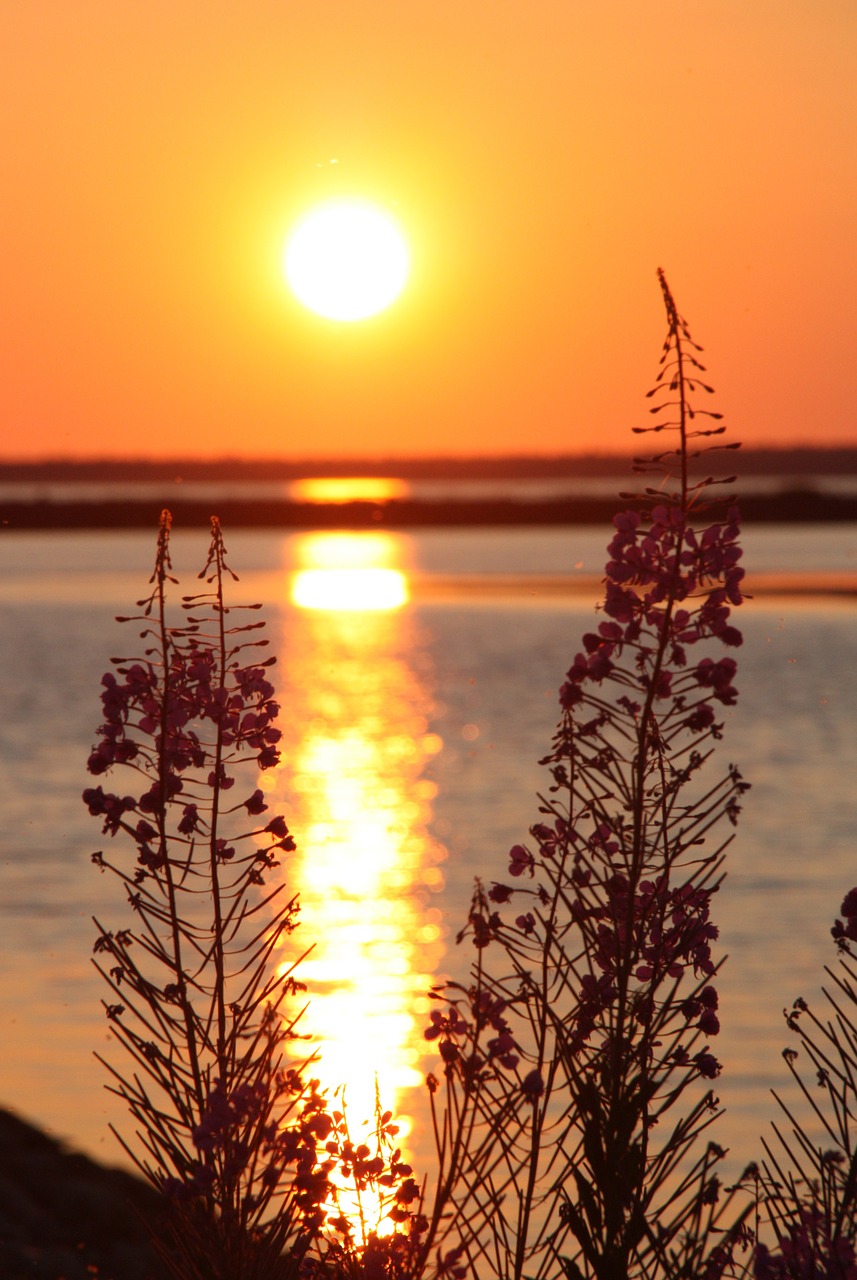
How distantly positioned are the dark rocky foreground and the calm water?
590 millimetres

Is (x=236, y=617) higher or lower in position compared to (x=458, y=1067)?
higher

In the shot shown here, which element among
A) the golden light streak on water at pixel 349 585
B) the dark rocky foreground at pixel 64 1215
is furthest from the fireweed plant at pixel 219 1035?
the golden light streak on water at pixel 349 585

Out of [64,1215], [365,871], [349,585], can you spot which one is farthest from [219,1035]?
[349,585]

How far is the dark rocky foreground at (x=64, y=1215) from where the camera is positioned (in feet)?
32.7

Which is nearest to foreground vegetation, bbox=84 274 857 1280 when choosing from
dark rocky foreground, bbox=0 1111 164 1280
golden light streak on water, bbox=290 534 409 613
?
dark rocky foreground, bbox=0 1111 164 1280

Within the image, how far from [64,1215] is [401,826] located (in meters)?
17.2

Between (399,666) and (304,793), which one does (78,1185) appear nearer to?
(304,793)

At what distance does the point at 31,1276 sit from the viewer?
9500mm

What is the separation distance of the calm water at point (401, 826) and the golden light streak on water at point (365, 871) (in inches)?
2.0

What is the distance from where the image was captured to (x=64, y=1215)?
1083cm

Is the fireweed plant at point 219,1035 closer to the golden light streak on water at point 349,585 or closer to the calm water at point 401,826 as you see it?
the calm water at point 401,826

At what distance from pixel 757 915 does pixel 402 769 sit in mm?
17759

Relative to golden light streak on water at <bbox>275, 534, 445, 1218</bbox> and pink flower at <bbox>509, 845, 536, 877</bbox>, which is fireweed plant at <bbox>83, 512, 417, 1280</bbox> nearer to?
golden light streak on water at <bbox>275, 534, 445, 1218</bbox>

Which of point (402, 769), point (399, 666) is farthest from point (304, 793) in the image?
point (399, 666)
